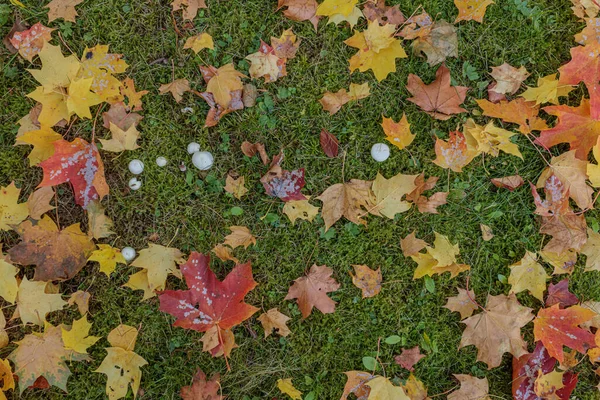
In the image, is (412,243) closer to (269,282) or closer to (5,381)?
(269,282)

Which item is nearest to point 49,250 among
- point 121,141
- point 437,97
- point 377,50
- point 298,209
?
point 121,141

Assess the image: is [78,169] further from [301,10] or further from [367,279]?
[367,279]

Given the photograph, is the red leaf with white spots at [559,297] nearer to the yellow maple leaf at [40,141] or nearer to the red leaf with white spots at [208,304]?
the red leaf with white spots at [208,304]

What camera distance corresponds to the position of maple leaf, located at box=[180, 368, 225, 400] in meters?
2.56

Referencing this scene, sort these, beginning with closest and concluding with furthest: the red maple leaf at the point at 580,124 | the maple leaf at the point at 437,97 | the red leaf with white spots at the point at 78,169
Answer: the red leaf with white spots at the point at 78,169, the red maple leaf at the point at 580,124, the maple leaf at the point at 437,97

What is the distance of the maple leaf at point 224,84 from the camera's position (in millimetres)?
2590

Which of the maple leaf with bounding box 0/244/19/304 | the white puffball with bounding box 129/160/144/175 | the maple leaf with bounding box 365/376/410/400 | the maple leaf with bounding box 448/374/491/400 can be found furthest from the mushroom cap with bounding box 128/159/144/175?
the maple leaf with bounding box 448/374/491/400

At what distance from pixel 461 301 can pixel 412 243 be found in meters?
0.44

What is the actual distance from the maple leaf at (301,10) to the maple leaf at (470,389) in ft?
7.19

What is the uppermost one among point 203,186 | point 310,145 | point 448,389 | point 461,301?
point 310,145

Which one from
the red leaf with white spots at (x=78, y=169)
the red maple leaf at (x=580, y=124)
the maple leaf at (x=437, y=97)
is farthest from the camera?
the maple leaf at (x=437, y=97)

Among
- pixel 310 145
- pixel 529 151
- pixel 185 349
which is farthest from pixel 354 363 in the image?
pixel 529 151

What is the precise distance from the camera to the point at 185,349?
2.59 meters

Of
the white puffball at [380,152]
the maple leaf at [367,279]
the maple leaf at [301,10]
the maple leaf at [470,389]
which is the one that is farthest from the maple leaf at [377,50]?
the maple leaf at [470,389]
